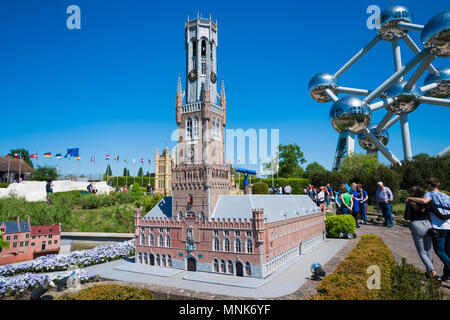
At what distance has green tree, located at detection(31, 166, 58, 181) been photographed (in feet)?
231

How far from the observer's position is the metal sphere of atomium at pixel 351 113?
4922 cm

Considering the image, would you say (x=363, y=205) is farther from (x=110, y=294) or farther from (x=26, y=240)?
(x=26, y=240)

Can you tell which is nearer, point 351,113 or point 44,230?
point 44,230

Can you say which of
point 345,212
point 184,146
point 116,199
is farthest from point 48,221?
point 345,212

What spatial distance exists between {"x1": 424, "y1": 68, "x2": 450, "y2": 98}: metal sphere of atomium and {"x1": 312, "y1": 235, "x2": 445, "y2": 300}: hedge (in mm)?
52474

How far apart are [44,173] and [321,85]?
6862 cm

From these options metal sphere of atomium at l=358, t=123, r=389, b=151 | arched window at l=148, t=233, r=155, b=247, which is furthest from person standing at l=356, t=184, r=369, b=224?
metal sphere of atomium at l=358, t=123, r=389, b=151

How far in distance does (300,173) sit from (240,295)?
74.5 m

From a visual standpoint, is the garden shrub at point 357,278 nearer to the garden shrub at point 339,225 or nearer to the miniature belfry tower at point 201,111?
the garden shrub at point 339,225

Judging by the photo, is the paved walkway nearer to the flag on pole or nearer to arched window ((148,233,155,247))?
arched window ((148,233,155,247))

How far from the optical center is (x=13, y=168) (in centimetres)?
8688

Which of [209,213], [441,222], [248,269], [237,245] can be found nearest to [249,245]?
[237,245]

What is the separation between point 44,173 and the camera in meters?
71.6

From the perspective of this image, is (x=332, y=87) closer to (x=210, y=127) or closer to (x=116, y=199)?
(x=210, y=127)
